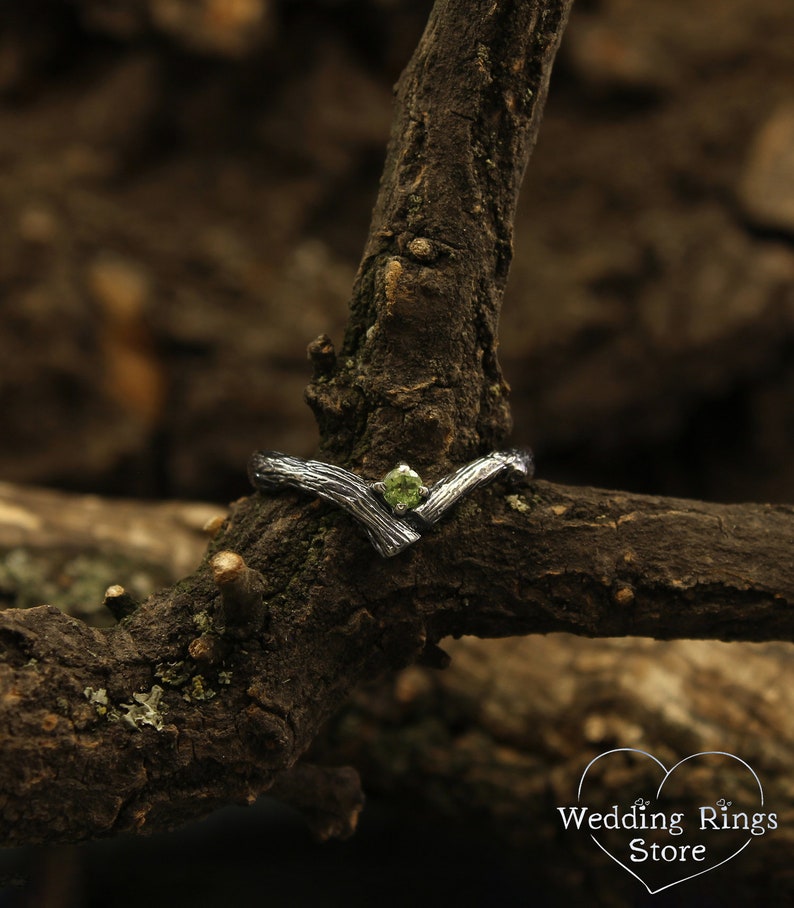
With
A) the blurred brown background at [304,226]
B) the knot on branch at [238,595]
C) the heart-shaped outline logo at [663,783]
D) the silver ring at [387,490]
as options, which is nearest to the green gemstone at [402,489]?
the silver ring at [387,490]

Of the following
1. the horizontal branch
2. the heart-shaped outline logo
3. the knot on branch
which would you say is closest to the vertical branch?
the horizontal branch

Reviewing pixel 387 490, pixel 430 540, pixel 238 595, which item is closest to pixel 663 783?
pixel 430 540

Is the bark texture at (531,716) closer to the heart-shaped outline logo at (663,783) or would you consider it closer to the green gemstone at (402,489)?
the heart-shaped outline logo at (663,783)

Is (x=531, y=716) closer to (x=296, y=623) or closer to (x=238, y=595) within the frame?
(x=296, y=623)

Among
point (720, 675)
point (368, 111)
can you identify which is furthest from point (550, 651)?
point (368, 111)

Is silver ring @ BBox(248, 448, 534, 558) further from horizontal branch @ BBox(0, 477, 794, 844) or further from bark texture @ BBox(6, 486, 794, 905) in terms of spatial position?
bark texture @ BBox(6, 486, 794, 905)

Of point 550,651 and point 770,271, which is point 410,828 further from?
point 770,271
